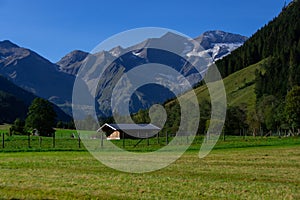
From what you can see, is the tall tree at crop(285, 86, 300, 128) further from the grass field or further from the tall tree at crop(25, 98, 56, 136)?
the grass field

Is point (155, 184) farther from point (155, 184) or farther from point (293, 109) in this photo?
point (293, 109)

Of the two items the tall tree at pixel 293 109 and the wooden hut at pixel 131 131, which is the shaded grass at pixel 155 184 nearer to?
the wooden hut at pixel 131 131

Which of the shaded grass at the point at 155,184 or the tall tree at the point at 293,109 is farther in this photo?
the tall tree at the point at 293,109

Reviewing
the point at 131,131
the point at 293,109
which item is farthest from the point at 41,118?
the point at 293,109

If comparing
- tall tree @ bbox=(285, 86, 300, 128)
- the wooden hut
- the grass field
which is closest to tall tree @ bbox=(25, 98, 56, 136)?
the wooden hut

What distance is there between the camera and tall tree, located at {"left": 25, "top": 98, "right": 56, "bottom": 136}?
408 ft

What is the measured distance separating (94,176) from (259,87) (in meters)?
179

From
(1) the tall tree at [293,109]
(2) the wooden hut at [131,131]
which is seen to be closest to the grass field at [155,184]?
(2) the wooden hut at [131,131]

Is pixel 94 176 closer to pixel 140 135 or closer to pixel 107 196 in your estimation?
pixel 107 196

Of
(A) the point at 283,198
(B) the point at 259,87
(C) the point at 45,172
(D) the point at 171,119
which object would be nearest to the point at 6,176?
(C) the point at 45,172

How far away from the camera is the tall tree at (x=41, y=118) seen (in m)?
124

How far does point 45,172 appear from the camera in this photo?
938 inches

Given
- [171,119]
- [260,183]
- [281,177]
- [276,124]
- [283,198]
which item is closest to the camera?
[283,198]

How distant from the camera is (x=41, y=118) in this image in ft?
411
